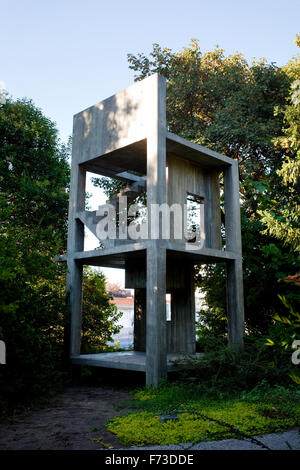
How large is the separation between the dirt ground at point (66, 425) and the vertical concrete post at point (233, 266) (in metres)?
4.04

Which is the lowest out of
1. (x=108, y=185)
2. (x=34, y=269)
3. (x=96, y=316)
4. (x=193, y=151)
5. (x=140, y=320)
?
(x=140, y=320)

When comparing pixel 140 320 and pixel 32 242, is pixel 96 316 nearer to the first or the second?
pixel 140 320

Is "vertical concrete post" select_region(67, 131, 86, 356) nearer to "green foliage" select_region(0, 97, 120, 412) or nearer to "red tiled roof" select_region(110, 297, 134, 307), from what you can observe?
"green foliage" select_region(0, 97, 120, 412)

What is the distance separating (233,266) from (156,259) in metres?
3.40

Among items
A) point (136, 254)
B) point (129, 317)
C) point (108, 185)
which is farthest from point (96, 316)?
point (129, 317)

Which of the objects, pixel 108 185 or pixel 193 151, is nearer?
pixel 193 151

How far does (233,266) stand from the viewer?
1178 centimetres

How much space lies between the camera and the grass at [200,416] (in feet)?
17.1

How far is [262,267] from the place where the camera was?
1396 cm

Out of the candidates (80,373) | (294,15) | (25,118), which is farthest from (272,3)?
(80,373)

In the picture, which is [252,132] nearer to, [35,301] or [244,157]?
[244,157]

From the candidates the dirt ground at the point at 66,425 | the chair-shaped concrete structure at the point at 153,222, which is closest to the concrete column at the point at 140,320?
the chair-shaped concrete structure at the point at 153,222

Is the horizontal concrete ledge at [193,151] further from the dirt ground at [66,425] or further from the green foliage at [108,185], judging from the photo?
the green foliage at [108,185]

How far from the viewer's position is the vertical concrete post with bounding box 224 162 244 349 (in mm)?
11602
